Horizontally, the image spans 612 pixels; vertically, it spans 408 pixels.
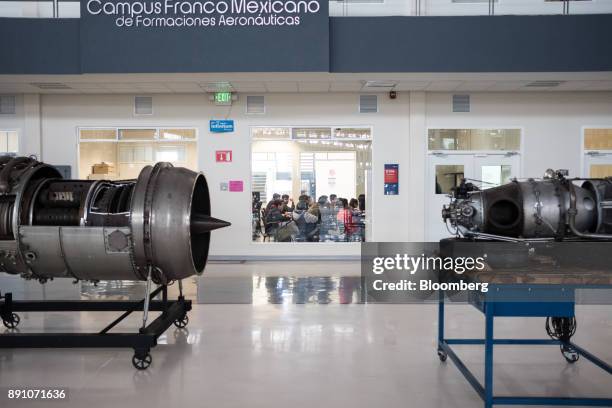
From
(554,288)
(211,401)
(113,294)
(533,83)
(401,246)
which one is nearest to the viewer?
(554,288)

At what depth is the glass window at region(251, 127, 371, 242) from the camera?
899cm

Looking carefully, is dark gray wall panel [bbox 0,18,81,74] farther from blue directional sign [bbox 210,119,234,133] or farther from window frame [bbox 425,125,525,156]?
window frame [bbox 425,125,525,156]

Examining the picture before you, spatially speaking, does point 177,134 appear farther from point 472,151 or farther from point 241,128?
point 472,151

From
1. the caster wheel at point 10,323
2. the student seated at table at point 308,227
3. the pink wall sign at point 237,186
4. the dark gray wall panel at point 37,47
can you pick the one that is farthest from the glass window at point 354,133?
the caster wheel at point 10,323

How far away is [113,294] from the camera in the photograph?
623 cm

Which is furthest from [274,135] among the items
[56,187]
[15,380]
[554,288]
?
[554,288]

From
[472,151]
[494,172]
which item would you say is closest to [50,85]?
[472,151]

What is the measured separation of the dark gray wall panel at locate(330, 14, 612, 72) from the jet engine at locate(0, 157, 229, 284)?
13.6 feet

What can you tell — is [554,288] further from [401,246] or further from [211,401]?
[401,246]

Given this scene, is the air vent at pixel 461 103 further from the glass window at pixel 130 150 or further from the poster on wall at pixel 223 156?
the glass window at pixel 130 150

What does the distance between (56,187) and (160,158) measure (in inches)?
199

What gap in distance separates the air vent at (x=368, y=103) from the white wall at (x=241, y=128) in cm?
9

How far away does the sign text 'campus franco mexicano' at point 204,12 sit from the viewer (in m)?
7.18

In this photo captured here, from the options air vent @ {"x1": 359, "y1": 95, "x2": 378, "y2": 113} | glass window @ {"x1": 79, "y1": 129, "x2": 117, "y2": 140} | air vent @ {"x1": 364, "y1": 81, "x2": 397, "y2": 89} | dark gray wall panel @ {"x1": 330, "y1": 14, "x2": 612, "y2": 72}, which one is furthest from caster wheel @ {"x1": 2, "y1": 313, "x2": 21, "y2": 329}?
air vent @ {"x1": 359, "y1": 95, "x2": 378, "y2": 113}
